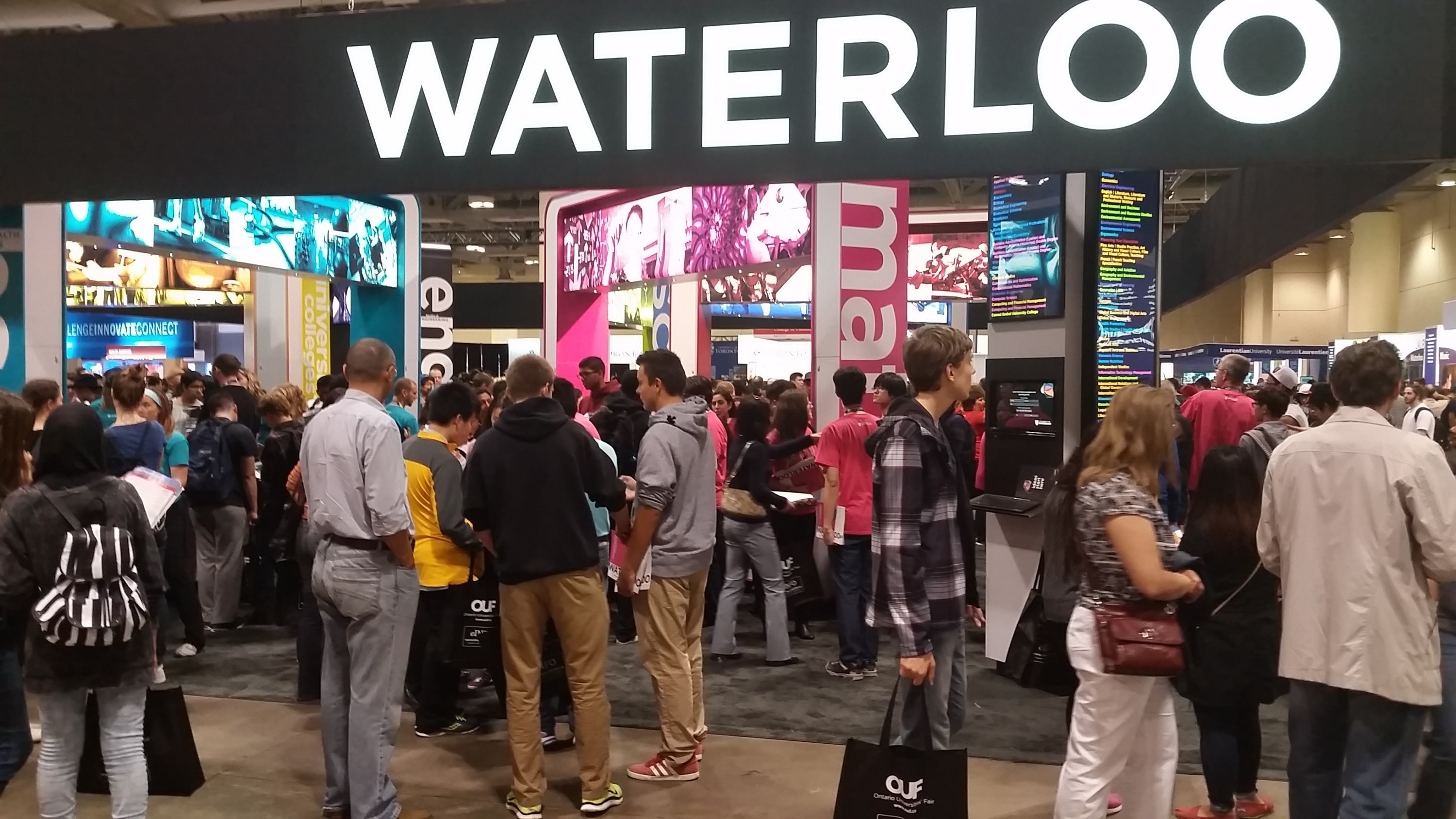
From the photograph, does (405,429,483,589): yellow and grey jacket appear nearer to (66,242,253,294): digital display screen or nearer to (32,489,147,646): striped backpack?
(32,489,147,646): striped backpack

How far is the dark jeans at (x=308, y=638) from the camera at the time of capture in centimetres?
469

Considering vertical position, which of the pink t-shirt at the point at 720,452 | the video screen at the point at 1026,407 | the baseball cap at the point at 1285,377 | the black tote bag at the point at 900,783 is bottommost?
the black tote bag at the point at 900,783

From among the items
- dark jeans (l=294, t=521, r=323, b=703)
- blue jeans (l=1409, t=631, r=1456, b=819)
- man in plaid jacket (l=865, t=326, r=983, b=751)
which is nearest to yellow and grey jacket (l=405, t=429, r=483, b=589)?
dark jeans (l=294, t=521, r=323, b=703)

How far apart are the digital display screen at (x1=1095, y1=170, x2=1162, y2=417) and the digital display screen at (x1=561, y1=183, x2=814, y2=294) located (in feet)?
12.2

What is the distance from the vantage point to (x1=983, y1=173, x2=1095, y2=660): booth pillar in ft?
16.3

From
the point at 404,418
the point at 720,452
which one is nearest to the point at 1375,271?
the point at 720,452

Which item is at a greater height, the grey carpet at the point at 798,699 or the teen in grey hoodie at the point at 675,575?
the teen in grey hoodie at the point at 675,575

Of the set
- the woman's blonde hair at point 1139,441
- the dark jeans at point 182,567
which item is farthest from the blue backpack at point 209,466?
the woman's blonde hair at point 1139,441

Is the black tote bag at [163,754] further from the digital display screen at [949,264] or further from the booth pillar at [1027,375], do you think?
the digital display screen at [949,264]

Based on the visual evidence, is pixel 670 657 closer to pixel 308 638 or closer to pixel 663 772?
pixel 663 772

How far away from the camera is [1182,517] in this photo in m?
5.13

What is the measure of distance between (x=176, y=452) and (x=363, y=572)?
3.00 m

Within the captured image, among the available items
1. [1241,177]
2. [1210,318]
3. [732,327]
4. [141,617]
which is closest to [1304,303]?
[1210,318]

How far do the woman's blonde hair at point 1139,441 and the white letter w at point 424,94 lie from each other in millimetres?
2136
